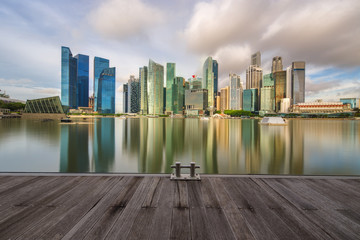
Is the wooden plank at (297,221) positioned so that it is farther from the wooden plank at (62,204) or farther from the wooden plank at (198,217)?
the wooden plank at (62,204)

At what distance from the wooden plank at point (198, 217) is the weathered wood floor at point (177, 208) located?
2 centimetres

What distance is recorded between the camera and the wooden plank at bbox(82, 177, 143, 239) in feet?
8.57

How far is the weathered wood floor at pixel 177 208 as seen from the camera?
267 cm

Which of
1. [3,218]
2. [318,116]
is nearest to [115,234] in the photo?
[3,218]

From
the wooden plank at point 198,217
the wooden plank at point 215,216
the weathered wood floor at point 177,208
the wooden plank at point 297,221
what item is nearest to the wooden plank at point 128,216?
the weathered wood floor at point 177,208

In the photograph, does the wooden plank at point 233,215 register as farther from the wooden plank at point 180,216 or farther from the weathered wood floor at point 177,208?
the wooden plank at point 180,216

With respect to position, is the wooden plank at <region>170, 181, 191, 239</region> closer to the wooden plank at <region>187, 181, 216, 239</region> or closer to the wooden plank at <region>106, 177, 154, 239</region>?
the wooden plank at <region>187, 181, 216, 239</region>

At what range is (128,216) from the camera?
10.0ft

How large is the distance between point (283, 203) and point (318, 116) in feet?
668

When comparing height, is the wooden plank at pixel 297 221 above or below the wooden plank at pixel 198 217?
below

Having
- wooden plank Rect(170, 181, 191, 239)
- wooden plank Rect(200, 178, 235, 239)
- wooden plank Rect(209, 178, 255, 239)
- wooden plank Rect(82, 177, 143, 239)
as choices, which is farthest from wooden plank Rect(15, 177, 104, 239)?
wooden plank Rect(209, 178, 255, 239)

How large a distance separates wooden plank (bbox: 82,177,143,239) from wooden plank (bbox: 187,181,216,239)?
1.38m

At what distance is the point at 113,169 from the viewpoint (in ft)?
38.8

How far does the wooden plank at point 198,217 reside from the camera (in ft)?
8.54
